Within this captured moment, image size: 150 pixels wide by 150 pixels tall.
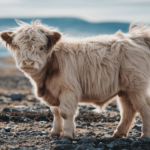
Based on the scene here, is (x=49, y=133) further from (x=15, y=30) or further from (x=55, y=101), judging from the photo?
(x=15, y=30)

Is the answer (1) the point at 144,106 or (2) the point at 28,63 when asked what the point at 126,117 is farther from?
(2) the point at 28,63

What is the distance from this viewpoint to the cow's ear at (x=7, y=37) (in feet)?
17.0

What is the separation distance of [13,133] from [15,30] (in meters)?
2.45

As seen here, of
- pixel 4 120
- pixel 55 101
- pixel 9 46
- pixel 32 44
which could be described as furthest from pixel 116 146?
pixel 4 120

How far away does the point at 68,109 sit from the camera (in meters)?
5.09

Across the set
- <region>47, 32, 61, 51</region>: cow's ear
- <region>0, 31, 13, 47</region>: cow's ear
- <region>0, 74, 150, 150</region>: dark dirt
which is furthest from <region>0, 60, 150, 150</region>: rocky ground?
<region>0, 31, 13, 47</region>: cow's ear

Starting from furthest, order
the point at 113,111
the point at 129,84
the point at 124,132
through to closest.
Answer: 1. the point at 113,111
2. the point at 124,132
3. the point at 129,84

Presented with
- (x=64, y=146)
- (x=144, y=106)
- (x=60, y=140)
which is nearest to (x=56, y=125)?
(x=60, y=140)

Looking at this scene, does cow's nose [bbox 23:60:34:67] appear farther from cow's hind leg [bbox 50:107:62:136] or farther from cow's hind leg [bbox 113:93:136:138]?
cow's hind leg [bbox 113:93:136:138]

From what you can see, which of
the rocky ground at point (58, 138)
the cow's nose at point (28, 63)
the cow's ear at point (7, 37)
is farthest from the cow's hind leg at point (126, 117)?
the cow's ear at point (7, 37)

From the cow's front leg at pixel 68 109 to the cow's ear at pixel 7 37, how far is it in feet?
5.34

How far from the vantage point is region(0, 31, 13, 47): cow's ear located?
5191 mm

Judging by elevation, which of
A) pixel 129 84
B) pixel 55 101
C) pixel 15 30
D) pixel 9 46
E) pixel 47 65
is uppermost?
pixel 15 30

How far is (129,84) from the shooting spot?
526 cm
